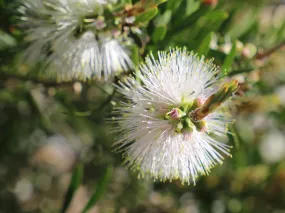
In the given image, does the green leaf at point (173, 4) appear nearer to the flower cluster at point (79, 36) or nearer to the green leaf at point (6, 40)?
the flower cluster at point (79, 36)

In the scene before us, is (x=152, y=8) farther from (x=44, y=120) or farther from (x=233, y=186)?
(x=233, y=186)

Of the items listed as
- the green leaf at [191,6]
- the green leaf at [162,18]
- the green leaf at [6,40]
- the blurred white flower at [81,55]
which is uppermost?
the green leaf at [6,40]

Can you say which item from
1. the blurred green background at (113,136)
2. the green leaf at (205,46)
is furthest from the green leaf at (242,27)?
the green leaf at (205,46)

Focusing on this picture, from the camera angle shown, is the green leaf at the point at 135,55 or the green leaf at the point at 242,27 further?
the green leaf at the point at 242,27

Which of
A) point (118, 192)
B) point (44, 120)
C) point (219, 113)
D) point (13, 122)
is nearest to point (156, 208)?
point (118, 192)

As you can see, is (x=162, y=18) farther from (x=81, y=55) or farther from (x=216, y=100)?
(x=216, y=100)

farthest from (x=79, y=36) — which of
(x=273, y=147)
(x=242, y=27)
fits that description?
(x=273, y=147)
